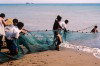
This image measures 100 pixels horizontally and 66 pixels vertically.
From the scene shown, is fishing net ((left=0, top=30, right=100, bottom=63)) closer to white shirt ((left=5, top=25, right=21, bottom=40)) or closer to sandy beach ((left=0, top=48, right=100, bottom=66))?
sandy beach ((left=0, top=48, right=100, bottom=66))

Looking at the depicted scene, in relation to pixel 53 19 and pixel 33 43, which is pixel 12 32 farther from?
pixel 53 19

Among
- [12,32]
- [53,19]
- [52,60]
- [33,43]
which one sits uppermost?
[12,32]

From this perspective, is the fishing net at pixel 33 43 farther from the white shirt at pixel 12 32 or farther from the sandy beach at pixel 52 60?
the white shirt at pixel 12 32

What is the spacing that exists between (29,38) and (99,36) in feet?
31.5

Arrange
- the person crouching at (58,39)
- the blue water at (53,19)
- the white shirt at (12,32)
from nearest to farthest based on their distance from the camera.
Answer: the white shirt at (12,32), the person crouching at (58,39), the blue water at (53,19)

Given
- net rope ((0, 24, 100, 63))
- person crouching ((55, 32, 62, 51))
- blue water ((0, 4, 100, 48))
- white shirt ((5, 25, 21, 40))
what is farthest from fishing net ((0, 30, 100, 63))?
blue water ((0, 4, 100, 48))

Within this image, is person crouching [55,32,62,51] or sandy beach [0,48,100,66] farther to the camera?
person crouching [55,32,62,51]

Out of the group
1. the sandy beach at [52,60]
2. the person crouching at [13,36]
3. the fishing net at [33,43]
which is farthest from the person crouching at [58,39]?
the person crouching at [13,36]

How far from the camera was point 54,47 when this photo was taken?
11469 mm

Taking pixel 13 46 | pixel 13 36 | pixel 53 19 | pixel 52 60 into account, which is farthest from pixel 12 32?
pixel 53 19

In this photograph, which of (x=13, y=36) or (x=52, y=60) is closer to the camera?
(x=13, y=36)

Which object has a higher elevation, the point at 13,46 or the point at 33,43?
the point at 13,46

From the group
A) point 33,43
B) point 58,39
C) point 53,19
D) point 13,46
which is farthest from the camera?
point 53,19

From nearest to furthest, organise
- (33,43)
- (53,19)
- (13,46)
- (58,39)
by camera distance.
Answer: (13,46) < (33,43) < (58,39) < (53,19)
